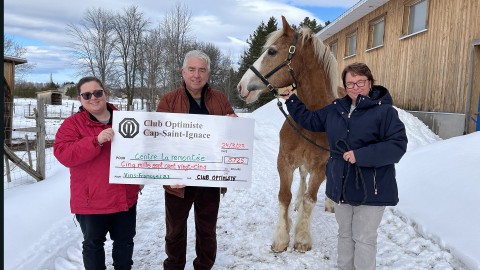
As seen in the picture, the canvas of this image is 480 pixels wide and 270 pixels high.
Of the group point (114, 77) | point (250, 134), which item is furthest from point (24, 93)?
point (250, 134)

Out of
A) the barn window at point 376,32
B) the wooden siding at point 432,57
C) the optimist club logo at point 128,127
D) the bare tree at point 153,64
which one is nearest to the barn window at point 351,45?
the barn window at point 376,32

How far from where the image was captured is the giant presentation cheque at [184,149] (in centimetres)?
245

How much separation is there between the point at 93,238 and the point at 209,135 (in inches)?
43.4

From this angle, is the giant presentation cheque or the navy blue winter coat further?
the giant presentation cheque

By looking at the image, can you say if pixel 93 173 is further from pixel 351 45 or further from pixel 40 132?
pixel 351 45

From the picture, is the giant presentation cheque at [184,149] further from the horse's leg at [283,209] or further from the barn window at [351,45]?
the barn window at [351,45]

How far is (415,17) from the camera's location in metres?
10.9

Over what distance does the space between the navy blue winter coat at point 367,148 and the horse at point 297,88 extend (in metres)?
0.80

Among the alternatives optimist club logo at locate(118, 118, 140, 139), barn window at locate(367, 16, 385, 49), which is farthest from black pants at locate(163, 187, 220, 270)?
barn window at locate(367, 16, 385, 49)

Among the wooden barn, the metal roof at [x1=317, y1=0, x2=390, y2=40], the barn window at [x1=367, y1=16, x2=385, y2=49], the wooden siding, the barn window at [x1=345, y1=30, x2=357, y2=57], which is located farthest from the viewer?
the barn window at [x1=345, y1=30, x2=357, y2=57]

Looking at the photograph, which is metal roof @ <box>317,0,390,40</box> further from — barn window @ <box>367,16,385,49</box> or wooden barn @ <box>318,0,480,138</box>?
barn window @ <box>367,16,385,49</box>

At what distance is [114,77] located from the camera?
3675 cm

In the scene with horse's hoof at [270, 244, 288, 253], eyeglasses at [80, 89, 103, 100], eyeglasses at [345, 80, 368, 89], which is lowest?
horse's hoof at [270, 244, 288, 253]

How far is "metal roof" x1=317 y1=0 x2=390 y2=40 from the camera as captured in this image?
42.2 feet
